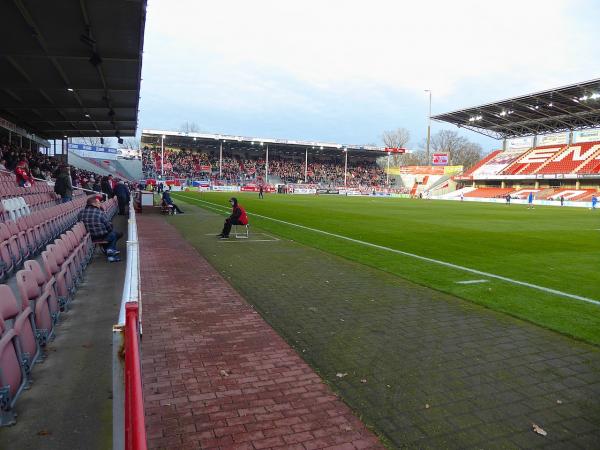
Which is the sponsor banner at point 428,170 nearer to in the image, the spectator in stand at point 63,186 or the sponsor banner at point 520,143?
the sponsor banner at point 520,143

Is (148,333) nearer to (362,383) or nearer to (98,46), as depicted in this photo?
(362,383)

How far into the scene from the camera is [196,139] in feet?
224

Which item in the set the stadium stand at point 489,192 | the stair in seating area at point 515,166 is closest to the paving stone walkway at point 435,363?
the stadium stand at point 489,192

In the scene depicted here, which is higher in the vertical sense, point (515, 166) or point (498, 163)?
point (498, 163)

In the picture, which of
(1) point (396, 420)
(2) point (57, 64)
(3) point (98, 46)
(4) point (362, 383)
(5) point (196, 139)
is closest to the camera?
(1) point (396, 420)

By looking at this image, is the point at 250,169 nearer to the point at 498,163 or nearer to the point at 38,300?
the point at 498,163

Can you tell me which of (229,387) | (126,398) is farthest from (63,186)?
(126,398)

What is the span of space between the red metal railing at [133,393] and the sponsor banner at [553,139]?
230 ft

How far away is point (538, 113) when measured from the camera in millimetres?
54969

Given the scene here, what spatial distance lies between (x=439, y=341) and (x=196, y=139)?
67401 mm

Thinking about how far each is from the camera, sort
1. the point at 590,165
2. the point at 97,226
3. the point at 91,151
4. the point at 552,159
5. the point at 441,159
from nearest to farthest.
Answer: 1. the point at 97,226
2. the point at 91,151
3. the point at 590,165
4. the point at 552,159
5. the point at 441,159

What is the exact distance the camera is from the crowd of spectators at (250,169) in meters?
71.0

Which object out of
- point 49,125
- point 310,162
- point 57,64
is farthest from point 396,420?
point 310,162

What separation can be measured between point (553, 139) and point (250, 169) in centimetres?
4857
